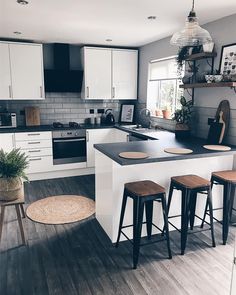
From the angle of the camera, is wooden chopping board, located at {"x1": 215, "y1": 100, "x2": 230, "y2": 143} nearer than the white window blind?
Yes

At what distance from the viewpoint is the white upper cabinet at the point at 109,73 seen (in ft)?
16.1

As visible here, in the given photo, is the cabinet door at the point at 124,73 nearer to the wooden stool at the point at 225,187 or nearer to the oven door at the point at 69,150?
the oven door at the point at 69,150

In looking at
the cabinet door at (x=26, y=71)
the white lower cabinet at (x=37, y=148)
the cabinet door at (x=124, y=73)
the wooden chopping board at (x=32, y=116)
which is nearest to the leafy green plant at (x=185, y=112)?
the cabinet door at (x=124, y=73)

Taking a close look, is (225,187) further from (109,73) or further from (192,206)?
(109,73)

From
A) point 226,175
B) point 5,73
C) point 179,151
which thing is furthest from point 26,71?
point 226,175

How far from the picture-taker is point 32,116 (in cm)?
489

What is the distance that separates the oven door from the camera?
473cm

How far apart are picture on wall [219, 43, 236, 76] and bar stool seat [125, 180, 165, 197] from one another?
5.45ft

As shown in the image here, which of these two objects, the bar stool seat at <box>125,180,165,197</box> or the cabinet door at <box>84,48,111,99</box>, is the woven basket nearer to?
the bar stool seat at <box>125,180,165,197</box>

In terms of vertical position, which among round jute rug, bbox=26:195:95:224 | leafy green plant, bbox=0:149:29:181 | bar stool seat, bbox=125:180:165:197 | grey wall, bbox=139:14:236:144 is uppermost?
grey wall, bbox=139:14:236:144

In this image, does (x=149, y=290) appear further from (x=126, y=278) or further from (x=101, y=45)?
(x=101, y=45)

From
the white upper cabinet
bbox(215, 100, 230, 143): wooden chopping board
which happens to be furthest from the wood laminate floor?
the white upper cabinet

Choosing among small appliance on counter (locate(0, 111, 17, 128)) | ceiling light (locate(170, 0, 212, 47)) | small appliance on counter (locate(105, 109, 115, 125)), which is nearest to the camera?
ceiling light (locate(170, 0, 212, 47))

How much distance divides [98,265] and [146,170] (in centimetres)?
98
